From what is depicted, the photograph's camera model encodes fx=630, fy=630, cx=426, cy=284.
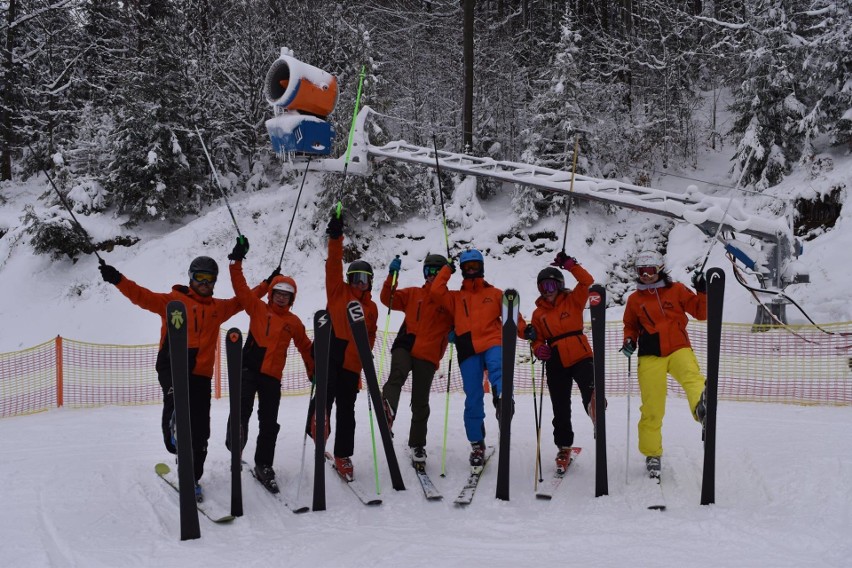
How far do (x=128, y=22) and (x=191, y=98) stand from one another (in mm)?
6327

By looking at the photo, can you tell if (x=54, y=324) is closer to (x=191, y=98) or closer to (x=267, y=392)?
(x=191, y=98)

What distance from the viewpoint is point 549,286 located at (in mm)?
4672

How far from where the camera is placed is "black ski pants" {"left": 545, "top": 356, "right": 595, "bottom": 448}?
4.61m

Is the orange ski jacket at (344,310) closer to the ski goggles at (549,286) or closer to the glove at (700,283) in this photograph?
the ski goggles at (549,286)

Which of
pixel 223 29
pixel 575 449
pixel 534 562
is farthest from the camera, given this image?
pixel 223 29

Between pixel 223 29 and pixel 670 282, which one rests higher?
pixel 223 29

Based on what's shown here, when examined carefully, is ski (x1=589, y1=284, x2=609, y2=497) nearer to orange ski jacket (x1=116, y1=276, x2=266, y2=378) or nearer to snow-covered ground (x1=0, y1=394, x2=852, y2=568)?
snow-covered ground (x1=0, y1=394, x2=852, y2=568)

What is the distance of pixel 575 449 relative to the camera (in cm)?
496

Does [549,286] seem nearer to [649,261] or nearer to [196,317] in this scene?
[649,261]

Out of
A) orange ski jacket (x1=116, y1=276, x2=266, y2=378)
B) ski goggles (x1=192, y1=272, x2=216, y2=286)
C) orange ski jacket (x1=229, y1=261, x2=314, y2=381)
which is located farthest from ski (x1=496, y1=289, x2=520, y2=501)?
ski goggles (x1=192, y1=272, x2=216, y2=286)

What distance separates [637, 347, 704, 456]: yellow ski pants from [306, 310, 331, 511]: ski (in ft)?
7.19

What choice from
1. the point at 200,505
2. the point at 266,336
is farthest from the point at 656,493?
the point at 200,505

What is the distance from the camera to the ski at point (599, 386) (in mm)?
4230

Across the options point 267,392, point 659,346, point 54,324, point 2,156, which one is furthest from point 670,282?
point 2,156
